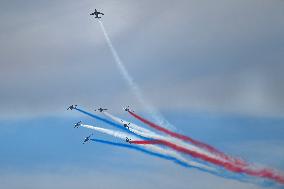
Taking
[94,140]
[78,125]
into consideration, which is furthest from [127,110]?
[78,125]

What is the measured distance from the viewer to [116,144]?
11281 cm

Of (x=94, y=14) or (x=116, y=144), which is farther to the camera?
(x=94, y=14)

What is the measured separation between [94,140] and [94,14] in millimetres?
37192

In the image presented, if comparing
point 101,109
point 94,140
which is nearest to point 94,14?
point 101,109

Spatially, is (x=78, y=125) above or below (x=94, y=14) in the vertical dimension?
below

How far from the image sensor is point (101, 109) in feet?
388

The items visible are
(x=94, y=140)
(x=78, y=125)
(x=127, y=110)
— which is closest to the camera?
(x=127, y=110)

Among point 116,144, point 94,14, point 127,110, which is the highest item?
point 94,14

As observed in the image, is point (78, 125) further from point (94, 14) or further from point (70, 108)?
point (94, 14)

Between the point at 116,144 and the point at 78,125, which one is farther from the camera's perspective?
the point at 78,125

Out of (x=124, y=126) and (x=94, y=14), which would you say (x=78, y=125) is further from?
(x=94, y=14)

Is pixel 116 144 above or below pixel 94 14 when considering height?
below

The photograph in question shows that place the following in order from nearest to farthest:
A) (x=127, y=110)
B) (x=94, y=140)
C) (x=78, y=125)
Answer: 1. (x=127, y=110)
2. (x=94, y=140)
3. (x=78, y=125)

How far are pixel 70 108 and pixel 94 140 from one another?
58.1ft
